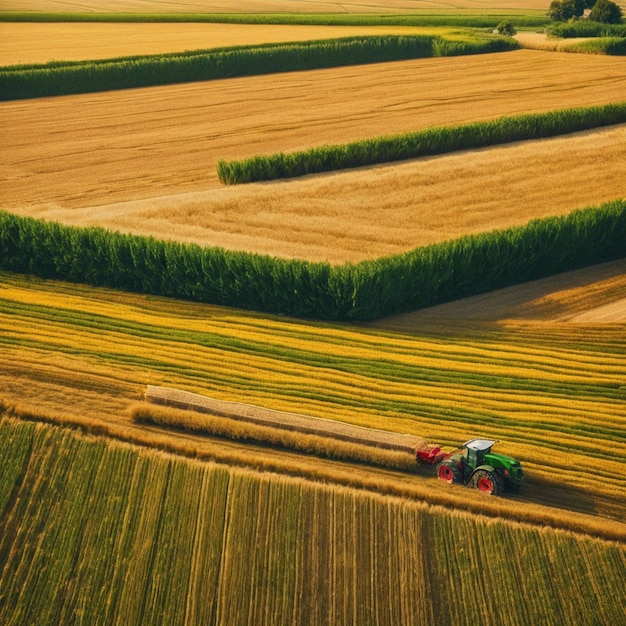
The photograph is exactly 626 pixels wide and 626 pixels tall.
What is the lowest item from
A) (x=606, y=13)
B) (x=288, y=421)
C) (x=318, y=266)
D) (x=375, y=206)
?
(x=375, y=206)

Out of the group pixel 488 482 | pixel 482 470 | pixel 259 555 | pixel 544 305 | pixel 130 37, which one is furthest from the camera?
pixel 130 37

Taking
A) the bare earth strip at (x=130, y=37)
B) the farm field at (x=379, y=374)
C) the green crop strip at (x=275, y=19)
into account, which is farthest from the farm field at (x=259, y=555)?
the green crop strip at (x=275, y=19)

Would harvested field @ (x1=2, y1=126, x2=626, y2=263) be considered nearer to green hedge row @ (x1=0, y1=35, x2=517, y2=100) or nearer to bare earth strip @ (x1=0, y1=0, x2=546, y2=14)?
green hedge row @ (x1=0, y1=35, x2=517, y2=100)

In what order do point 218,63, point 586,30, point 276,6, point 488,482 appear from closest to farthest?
point 488,482 < point 218,63 < point 586,30 < point 276,6

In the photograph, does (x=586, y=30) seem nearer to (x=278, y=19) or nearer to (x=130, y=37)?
(x=278, y=19)

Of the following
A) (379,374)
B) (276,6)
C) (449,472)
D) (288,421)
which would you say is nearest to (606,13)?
(276,6)

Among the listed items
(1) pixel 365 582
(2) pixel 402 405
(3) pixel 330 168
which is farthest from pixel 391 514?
(3) pixel 330 168

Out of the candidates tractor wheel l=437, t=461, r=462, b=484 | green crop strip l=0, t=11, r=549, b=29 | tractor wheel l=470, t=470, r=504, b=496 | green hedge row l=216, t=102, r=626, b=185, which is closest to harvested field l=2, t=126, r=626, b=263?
green hedge row l=216, t=102, r=626, b=185

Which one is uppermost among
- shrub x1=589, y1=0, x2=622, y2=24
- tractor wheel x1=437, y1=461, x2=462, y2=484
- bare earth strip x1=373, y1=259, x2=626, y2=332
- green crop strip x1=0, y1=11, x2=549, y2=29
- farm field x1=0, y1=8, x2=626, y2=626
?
shrub x1=589, y1=0, x2=622, y2=24
